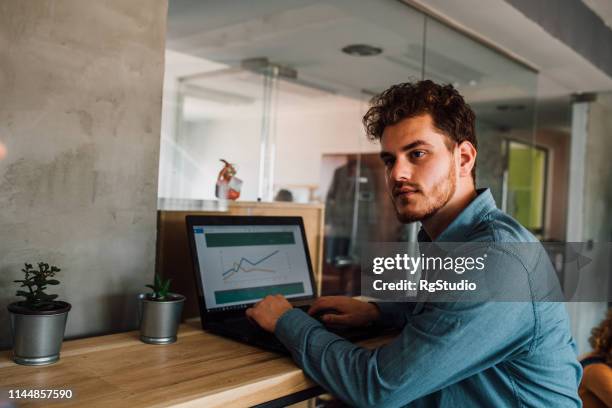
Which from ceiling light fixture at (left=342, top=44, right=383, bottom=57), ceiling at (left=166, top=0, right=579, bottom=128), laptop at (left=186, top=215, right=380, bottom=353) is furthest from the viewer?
ceiling light fixture at (left=342, top=44, right=383, bottom=57)

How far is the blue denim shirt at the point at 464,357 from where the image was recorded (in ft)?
3.08

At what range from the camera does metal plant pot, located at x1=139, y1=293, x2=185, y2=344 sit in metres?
1.23

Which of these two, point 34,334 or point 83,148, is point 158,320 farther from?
point 83,148

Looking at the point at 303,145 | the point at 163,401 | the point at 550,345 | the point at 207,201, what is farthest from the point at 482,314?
the point at 303,145

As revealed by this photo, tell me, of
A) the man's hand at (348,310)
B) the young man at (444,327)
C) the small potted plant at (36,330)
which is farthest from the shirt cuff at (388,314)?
the small potted plant at (36,330)

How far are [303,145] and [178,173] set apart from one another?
2.15 meters

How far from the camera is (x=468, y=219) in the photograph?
3.80 feet

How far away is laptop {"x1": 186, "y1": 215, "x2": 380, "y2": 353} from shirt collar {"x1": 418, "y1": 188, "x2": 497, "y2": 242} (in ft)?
1.14

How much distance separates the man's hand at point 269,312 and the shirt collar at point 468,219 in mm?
392

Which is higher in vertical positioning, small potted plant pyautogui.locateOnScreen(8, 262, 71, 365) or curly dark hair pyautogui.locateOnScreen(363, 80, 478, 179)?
curly dark hair pyautogui.locateOnScreen(363, 80, 478, 179)

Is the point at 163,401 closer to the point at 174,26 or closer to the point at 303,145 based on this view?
the point at 174,26

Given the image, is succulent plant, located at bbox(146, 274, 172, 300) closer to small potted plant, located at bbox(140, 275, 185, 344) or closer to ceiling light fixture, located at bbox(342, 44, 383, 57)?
small potted plant, located at bbox(140, 275, 185, 344)

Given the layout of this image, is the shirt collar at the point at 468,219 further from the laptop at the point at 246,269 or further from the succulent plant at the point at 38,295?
the succulent plant at the point at 38,295

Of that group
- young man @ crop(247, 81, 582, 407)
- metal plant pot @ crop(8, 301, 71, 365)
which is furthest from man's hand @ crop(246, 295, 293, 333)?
metal plant pot @ crop(8, 301, 71, 365)
